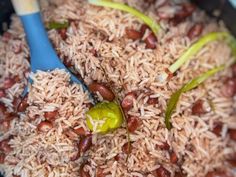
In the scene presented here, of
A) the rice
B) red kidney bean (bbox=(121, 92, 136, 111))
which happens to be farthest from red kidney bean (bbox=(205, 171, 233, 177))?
red kidney bean (bbox=(121, 92, 136, 111))

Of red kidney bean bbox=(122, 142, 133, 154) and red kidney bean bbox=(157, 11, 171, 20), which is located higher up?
red kidney bean bbox=(157, 11, 171, 20)

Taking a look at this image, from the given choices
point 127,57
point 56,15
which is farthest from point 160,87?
point 56,15

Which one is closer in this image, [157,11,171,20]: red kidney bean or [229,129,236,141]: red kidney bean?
[229,129,236,141]: red kidney bean

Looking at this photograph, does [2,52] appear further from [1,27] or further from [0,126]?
[0,126]

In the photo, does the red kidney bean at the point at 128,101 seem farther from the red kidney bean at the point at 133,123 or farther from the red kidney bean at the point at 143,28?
the red kidney bean at the point at 143,28

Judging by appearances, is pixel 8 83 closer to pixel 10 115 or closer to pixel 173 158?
pixel 10 115

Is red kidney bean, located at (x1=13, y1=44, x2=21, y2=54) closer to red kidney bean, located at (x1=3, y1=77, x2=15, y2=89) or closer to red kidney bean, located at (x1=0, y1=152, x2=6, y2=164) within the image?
red kidney bean, located at (x1=3, y1=77, x2=15, y2=89)
